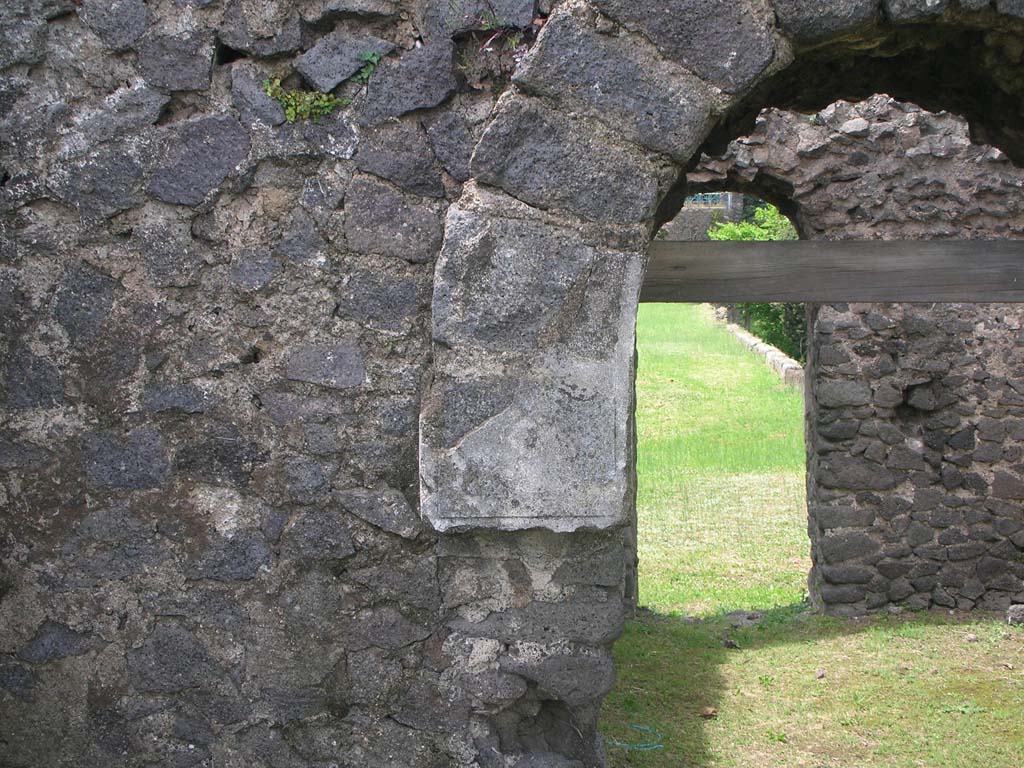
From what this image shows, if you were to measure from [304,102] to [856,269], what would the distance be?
2076 mm

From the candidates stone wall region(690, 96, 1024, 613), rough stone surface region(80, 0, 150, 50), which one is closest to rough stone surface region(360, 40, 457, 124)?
rough stone surface region(80, 0, 150, 50)

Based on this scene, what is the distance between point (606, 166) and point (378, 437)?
91 centimetres

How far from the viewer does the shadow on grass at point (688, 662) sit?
4926 mm

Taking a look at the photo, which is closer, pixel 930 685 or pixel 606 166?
pixel 606 166

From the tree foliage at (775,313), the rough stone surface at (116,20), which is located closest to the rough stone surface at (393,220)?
the rough stone surface at (116,20)

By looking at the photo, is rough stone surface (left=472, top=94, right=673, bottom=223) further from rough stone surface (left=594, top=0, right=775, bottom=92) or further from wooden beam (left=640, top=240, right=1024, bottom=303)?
wooden beam (left=640, top=240, right=1024, bottom=303)

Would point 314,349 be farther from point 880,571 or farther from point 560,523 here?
point 880,571

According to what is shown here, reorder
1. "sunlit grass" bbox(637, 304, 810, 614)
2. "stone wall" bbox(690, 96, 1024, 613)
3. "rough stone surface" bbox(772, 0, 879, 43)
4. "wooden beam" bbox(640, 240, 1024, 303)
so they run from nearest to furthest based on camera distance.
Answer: "rough stone surface" bbox(772, 0, 879, 43) → "wooden beam" bbox(640, 240, 1024, 303) → "stone wall" bbox(690, 96, 1024, 613) → "sunlit grass" bbox(637, 304, 810, 614)

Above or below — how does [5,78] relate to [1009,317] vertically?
above

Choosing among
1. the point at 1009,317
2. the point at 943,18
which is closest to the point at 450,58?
the point at 943,18

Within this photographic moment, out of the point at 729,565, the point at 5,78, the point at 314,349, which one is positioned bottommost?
the point at 729,565

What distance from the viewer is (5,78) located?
113 inches

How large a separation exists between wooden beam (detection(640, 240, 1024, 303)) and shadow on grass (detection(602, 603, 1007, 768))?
207cm

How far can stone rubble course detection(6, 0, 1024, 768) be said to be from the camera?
2.78m
